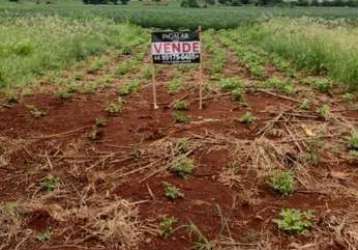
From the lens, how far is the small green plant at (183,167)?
582 centimetres

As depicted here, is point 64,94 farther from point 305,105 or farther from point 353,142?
point 353,142

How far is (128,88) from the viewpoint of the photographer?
9.82 m

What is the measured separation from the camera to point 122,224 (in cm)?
474

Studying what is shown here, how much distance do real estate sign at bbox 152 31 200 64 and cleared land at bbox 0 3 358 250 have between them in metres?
0.72

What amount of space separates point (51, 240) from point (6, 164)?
1786mm

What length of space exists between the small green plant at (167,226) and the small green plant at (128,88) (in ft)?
16.0

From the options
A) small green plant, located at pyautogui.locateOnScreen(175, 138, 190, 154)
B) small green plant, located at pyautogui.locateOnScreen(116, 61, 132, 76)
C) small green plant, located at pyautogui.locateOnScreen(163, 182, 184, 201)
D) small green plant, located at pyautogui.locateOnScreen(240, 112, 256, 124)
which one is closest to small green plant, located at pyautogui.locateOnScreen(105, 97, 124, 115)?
small green plant, located at pyautogui.locateOnScreen(240, 112, 256, 124)

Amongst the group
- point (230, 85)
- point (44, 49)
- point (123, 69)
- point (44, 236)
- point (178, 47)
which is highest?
point (178, 47)

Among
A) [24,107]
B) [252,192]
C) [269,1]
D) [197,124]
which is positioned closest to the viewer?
[252,192]

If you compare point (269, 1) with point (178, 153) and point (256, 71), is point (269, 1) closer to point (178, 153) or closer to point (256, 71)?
point (256, 71)

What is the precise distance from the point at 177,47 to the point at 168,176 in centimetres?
271

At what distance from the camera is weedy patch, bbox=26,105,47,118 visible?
7.98 meters

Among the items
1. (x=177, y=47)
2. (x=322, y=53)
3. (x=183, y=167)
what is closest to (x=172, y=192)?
(x=183, y=167)

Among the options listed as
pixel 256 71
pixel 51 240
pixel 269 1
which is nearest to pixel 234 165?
A: pixel 51 240
